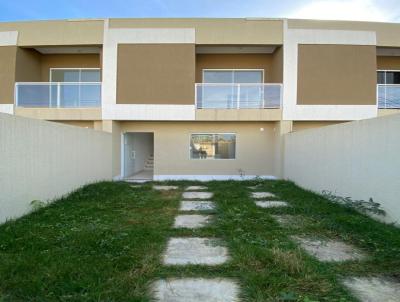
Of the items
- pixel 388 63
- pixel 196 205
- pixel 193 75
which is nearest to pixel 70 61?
pixel 193 75

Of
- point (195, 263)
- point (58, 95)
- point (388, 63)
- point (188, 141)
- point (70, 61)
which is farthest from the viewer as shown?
point (388, 63)

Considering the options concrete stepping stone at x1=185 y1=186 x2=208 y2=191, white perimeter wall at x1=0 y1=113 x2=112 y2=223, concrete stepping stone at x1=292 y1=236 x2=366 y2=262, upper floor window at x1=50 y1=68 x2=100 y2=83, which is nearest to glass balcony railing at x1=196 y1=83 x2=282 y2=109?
concrete stepping stone at x1=185 y1=186 x2=208 y2=191

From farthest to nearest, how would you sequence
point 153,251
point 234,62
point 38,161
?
point 234,62
point 38,161
point 153,251

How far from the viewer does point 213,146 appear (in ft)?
49.6

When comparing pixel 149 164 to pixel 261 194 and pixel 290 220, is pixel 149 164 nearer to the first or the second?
pixel 261 194

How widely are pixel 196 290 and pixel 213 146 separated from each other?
11612 mm

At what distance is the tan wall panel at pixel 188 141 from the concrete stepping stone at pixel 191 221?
7.65m

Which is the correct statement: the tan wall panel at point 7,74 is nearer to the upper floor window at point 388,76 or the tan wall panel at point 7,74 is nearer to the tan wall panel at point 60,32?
the tan wall panel at point 60,32

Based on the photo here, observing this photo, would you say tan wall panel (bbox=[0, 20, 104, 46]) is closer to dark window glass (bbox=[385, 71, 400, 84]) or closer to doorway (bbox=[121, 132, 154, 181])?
doorway (bbox=[121, 132, 154, 181])

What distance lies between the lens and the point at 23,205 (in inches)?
277

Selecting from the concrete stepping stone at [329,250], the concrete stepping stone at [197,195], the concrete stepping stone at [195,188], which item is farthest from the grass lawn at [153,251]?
the concrete stepping stone at [195,188]

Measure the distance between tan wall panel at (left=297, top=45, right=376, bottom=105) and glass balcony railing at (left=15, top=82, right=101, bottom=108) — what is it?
8.51 meters

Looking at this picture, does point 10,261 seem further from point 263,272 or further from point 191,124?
point 191,124

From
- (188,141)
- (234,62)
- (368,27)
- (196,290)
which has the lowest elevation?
(196,290)
